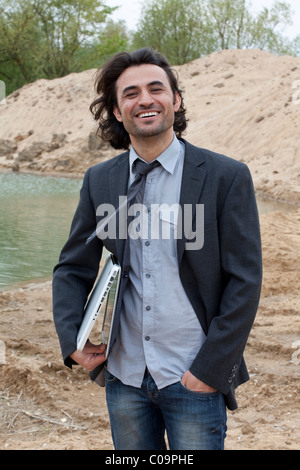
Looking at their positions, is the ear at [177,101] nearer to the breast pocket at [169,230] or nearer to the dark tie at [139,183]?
the dark tie at [139,183]

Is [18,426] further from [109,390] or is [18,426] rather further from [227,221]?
[227,221]

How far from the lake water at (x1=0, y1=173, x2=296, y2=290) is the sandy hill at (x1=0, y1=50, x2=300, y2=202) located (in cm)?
429

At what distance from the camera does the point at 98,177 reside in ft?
8.04

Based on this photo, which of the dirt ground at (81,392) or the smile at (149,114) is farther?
the dirt ground at (81,392)

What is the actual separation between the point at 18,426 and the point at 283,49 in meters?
Answer: 45.7

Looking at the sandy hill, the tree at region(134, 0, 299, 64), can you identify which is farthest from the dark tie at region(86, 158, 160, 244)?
the tree at region(134, 0, 299, 64)

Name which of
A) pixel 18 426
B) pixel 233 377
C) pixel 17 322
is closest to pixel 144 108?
pixel 233 377

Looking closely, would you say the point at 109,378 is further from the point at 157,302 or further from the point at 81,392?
the point at 81,392

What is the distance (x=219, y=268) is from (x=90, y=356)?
616 mm

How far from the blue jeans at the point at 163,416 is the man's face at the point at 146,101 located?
0.94 meters

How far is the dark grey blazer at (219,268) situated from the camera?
210 centimetres
